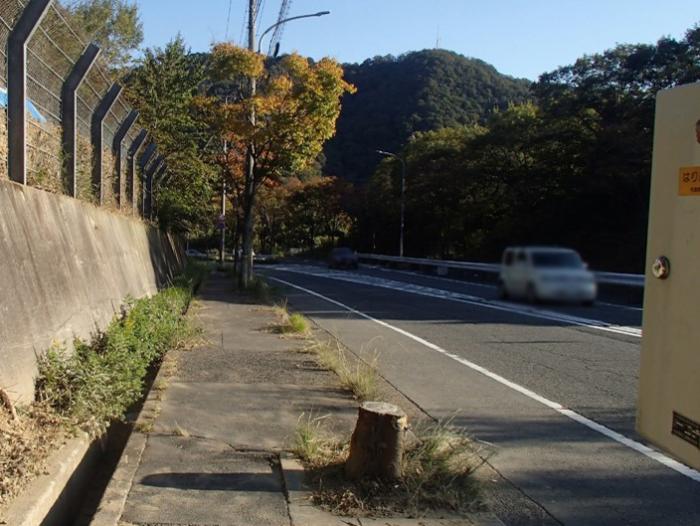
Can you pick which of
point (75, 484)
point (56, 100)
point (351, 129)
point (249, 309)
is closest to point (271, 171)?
point (249, 309)

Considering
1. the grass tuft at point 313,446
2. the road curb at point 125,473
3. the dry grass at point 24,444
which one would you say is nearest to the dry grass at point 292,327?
the road curb at point 125,473

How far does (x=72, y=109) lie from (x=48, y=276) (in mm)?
3358

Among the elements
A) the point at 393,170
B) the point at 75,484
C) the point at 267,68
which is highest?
the point at 267,68

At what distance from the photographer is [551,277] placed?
5.13 ft

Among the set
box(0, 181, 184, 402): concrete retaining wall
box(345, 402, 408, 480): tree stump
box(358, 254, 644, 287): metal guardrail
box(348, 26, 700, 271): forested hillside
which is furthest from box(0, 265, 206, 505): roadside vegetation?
box(348, 26, 700, 271): forested hillside

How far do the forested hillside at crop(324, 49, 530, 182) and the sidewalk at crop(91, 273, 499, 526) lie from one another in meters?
2.53

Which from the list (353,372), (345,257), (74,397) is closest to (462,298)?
(345,257)

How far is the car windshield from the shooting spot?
1566mm

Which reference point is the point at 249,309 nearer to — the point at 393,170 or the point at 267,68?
the point at 267,68

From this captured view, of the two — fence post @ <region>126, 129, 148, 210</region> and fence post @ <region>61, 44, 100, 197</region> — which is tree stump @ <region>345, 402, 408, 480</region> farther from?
fence post @ <region>126, 129, 148, 210</region>

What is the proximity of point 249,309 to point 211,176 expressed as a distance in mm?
7848

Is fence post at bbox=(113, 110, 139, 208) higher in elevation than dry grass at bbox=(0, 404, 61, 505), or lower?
higher

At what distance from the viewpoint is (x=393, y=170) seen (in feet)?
10.0

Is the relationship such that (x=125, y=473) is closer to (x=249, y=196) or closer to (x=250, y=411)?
(x=250, y=411)
